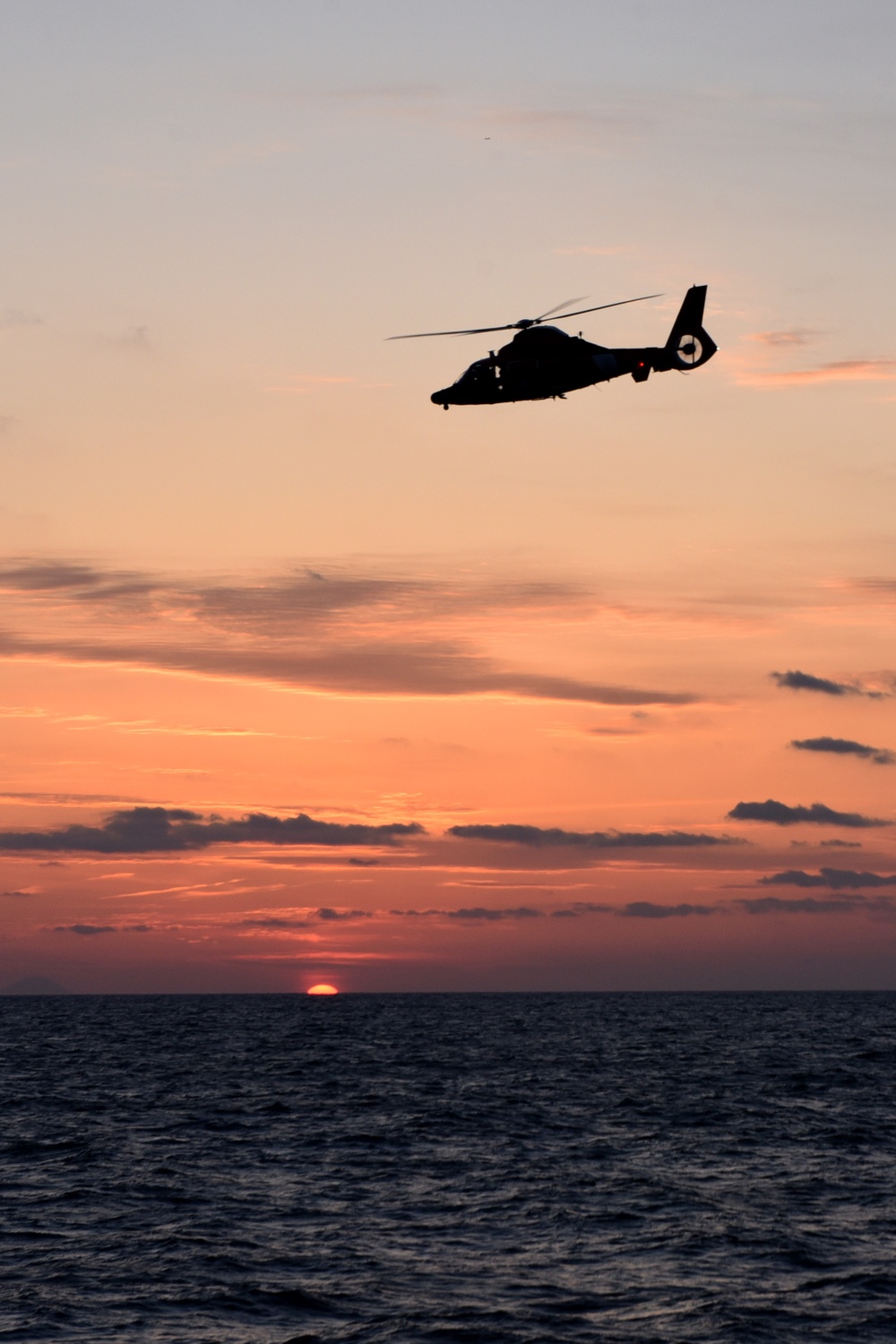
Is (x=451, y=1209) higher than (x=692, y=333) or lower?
lower

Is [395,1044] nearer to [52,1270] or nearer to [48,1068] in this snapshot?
[48,1068]

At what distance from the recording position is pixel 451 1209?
148 ft

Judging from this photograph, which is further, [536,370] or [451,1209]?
[536,370]

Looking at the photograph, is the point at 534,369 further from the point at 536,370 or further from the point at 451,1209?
the point at 451,1209

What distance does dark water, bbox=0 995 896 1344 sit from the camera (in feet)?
111

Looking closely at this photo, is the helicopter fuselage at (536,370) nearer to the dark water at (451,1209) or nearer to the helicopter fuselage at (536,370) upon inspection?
the helicopter fuselage at (536,370)

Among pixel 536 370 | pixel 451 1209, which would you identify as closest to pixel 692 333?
pixel 536 370

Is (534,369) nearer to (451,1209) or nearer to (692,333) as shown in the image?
(692,333)

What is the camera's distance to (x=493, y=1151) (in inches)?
2251

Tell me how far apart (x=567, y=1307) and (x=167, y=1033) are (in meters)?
136

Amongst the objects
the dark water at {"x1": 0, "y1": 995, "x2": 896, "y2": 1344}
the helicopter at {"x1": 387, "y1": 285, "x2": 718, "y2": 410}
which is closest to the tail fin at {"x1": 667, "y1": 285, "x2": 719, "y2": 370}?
the helicopter at {"x1": 387, "y1": 285, "x2": 718, "y2": 410}

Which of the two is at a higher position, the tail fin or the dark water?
the tail fin

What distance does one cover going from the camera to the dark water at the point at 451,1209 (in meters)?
33.9

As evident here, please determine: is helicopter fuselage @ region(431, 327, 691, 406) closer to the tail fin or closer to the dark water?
the tail fin
